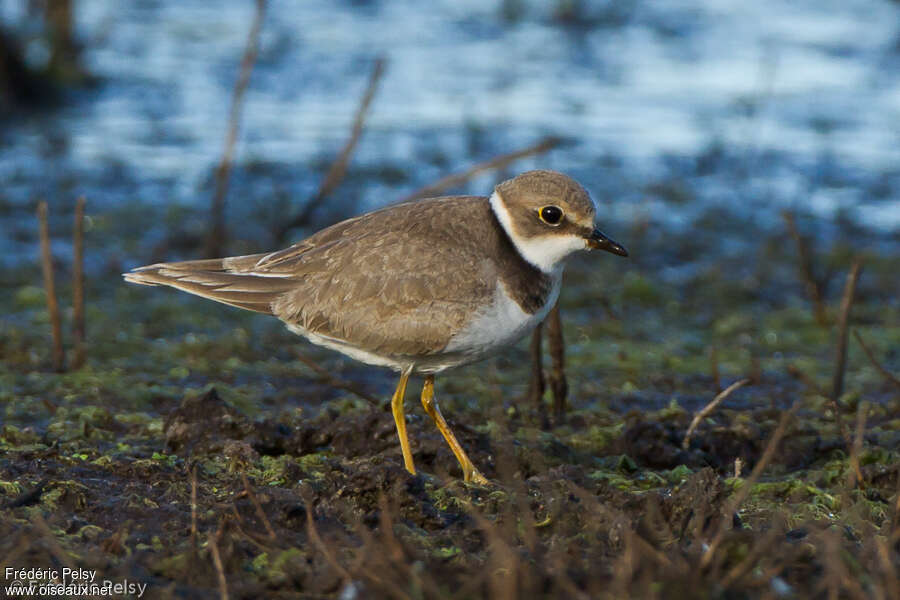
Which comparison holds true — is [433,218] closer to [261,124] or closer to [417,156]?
[417,156]

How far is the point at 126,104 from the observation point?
11781 mm

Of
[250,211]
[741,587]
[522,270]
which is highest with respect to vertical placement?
[522,270]

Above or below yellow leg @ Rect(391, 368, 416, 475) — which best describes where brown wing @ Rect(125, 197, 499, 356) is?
above

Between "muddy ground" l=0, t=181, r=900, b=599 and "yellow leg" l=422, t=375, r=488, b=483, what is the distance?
0.11 meters

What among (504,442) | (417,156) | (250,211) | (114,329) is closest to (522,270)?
(504,442)

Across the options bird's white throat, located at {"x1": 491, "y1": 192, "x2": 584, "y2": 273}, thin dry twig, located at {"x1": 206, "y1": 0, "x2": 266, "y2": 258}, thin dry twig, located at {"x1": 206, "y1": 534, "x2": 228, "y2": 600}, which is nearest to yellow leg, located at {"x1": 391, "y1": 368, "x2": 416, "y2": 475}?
bird's white throat, located at {"x1": 491, "y1": 192, "x2": 584, "y2": 273}

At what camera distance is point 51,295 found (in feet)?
20.2

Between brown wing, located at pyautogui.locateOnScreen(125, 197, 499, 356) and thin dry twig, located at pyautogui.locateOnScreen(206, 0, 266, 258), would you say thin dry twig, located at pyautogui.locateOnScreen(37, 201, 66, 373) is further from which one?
thin dry twig, located at pyautogui.locateOnScreen(206, 0, 266, 258)

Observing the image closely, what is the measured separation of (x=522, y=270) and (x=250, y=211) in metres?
5.09

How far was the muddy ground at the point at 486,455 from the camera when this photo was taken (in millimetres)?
3633

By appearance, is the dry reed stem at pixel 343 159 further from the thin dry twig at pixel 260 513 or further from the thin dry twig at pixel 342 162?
the thin dry twig at pixel 260 513

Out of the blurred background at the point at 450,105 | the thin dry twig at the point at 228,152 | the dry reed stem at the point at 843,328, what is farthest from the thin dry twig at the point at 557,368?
the blurred background at the point at 450,105

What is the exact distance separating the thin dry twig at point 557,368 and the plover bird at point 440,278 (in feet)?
2.52

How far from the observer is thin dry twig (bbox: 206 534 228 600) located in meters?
3.55
